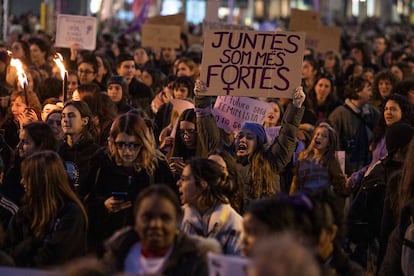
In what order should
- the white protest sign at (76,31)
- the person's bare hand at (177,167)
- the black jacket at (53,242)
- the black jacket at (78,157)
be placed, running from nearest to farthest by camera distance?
the black jacket at (53,242) → the black jacket at (78,157) → the person's bare hand at (177,167) → the white protest sign at (76,31)

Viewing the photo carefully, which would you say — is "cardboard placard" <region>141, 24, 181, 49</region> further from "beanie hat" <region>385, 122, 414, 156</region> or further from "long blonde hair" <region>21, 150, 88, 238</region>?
"long blonde hair" <region>21, 150, 88, 238</region>

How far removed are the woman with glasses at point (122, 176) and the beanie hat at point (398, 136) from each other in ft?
6.34

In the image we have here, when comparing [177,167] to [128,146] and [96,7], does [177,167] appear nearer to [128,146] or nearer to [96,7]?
[128,146]

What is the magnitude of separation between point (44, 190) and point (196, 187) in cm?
81

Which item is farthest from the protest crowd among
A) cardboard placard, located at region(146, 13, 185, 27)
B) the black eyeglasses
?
cardboard placard, located at region(146, 13, 185, 27)

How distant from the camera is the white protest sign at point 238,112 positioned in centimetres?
1005

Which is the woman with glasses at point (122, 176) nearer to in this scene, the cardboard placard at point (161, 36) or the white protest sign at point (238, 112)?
the white protest sign at point (238, 112)

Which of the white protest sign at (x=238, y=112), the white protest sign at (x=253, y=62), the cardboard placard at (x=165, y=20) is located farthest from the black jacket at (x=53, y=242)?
the cardboard placard at (x=165, y=20)

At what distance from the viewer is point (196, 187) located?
22.0ft

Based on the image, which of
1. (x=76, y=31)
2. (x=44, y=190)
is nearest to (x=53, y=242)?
(x=44, y=190)

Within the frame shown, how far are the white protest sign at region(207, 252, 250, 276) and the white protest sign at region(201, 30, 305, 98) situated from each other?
4.70 m

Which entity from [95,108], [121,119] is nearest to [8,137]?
[95,108]

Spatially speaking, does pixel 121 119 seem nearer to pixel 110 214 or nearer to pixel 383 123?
pixel 110 214

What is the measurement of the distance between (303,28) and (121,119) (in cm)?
1406
